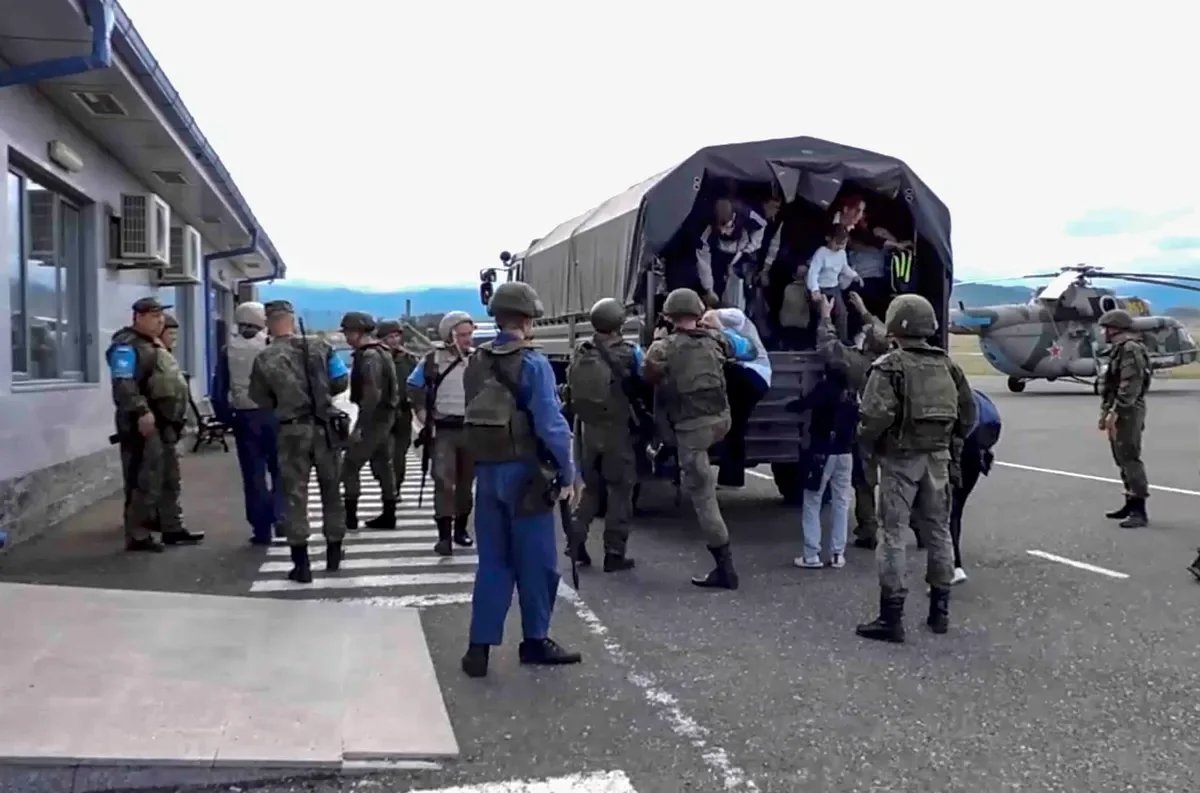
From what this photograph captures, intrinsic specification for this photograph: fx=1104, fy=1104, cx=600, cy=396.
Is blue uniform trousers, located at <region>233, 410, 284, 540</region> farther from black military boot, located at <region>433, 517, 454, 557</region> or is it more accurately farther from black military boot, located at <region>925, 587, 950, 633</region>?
black military boot, located at <region>925, 587, 950, 633</region>

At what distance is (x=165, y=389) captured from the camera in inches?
329

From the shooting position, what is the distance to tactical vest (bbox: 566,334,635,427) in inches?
292

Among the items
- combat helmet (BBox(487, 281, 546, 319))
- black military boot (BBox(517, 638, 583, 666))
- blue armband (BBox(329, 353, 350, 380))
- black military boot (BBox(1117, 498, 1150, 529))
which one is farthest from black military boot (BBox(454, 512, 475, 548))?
black military boot (BBox(1117, 498, 1150, 529))

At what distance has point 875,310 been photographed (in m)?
10.2

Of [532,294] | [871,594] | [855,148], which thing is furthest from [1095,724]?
[855,148]

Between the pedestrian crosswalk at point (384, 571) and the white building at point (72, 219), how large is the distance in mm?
2254

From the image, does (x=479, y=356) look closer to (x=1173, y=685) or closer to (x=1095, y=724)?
(x=1095, y=724)

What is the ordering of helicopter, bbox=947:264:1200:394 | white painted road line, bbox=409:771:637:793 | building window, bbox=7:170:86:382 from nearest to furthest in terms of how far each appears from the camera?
white painted road line, bbox=409:771:637:793 → building window, bbox=7:170:86:382 → helicopter, bbox=947:264:1200:394

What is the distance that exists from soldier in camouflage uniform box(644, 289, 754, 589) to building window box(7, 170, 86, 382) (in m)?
5.24

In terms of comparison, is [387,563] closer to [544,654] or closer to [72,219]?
[544,654]

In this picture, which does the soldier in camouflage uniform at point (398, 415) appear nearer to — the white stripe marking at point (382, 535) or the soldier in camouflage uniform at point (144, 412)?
the white stripe marking at point (382, 535)

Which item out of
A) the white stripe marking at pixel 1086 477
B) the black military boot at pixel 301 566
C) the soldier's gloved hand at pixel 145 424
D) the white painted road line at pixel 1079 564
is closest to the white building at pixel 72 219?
the soldier's gloved hand at pixel 145 424

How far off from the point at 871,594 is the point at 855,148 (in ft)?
13.0

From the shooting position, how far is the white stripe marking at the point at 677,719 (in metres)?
4.07
